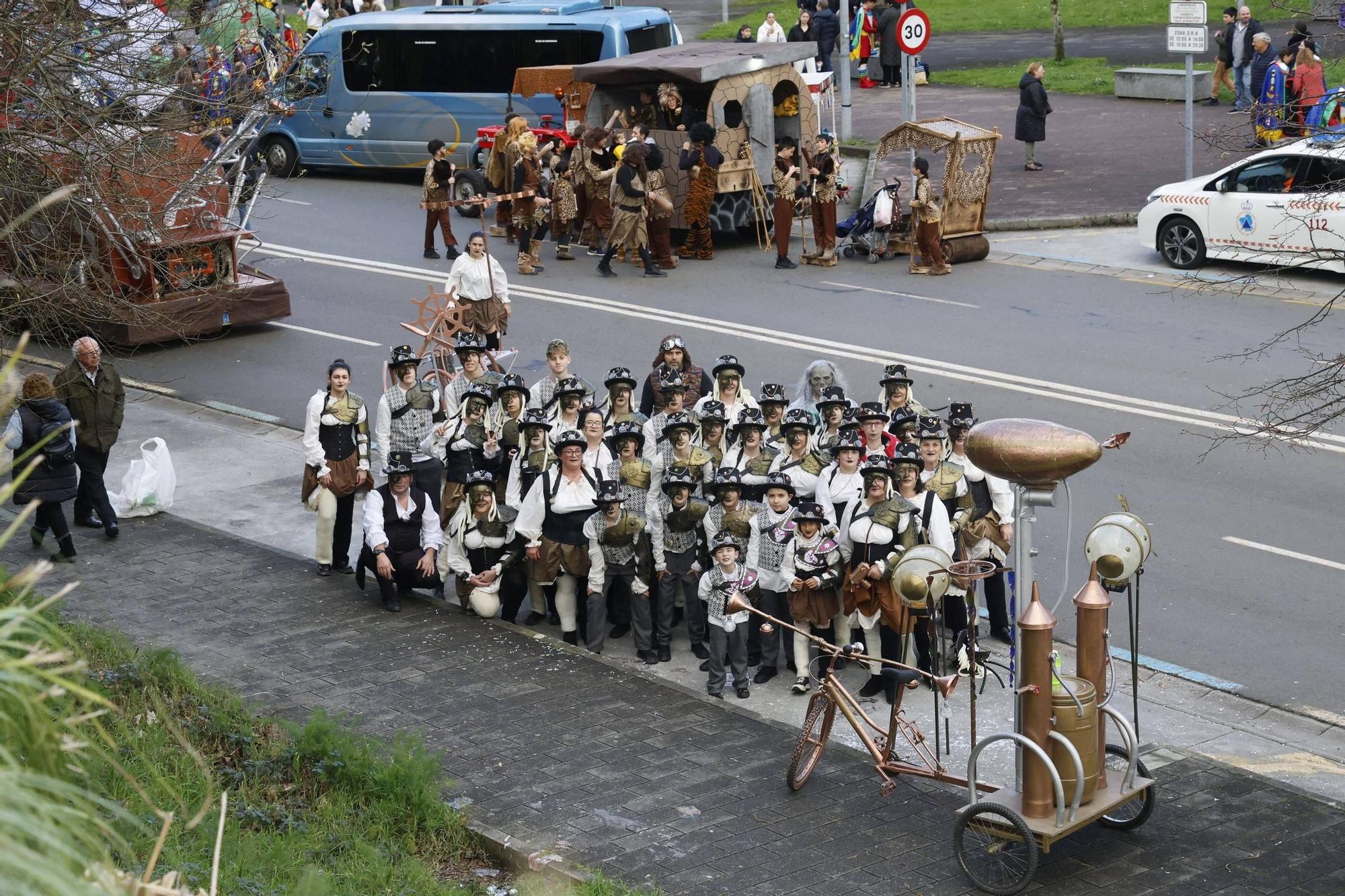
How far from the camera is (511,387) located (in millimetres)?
13109

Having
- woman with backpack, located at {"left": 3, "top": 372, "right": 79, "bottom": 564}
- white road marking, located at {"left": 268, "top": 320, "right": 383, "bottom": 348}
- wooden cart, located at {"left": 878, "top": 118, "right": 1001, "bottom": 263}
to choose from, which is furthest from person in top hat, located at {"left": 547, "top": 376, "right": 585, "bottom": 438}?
wooden cart, located at {"left": 878, "top": 118, "right": 1001, "bottom": 263}

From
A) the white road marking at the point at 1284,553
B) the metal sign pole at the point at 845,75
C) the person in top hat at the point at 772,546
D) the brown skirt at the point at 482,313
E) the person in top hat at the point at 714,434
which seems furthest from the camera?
the metal sign pole at the point at 845,75

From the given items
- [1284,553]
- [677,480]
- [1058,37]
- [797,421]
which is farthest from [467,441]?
[1058,37]

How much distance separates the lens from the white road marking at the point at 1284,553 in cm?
1286

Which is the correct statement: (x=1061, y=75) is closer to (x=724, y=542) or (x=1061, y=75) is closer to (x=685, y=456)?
(x=685, y=456)

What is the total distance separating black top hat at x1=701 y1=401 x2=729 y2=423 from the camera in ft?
40.4

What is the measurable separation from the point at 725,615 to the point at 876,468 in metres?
1.38

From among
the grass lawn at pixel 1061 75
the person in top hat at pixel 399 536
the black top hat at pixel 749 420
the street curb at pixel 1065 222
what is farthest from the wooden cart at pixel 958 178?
the grass lawn at pixel 1061 75

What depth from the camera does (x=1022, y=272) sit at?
73.3 ft

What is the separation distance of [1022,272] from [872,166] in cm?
553

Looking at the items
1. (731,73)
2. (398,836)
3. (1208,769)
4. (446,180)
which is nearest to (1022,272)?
(731,73)

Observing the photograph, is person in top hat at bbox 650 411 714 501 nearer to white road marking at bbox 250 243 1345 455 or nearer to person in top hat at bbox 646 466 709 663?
person in top hat at bbox 646 466 709 663

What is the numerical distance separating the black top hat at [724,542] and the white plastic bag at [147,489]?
580 centimetres

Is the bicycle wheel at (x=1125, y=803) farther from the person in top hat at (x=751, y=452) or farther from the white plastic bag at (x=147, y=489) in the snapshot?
the white plastic bag at (x=147, y=489)
